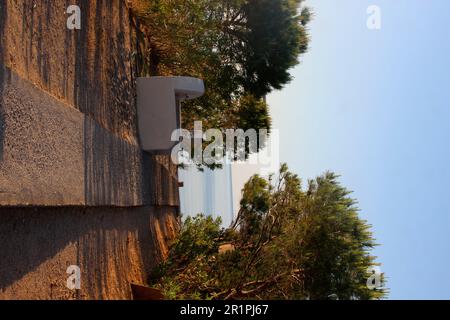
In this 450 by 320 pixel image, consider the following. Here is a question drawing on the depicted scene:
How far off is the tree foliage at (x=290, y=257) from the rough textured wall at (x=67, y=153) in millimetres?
915

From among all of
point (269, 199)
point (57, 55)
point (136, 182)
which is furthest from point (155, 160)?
point (57, 55)

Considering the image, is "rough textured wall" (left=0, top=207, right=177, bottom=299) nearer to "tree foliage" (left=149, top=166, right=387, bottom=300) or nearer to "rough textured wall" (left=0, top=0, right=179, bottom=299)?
"rough textured wall" (left=0, top=0, right=179, bottom=299)

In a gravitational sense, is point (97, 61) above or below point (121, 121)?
above

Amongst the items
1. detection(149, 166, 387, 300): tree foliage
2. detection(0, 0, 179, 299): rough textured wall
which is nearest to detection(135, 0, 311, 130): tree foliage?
detection(0, 0, 179, 299): rough textured wall

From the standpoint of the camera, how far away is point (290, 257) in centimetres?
736

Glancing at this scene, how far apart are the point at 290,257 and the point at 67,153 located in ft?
15.4

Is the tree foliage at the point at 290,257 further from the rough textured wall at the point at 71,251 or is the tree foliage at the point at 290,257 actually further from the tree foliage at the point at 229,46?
the tree foliage at the point at 229,46

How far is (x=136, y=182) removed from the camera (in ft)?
21.4

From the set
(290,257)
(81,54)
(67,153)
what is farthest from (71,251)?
(290,257)

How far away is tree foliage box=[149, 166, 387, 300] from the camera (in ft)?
22.1

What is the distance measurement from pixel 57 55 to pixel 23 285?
6.50ft

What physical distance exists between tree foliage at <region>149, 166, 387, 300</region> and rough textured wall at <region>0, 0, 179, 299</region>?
3.00 ft
